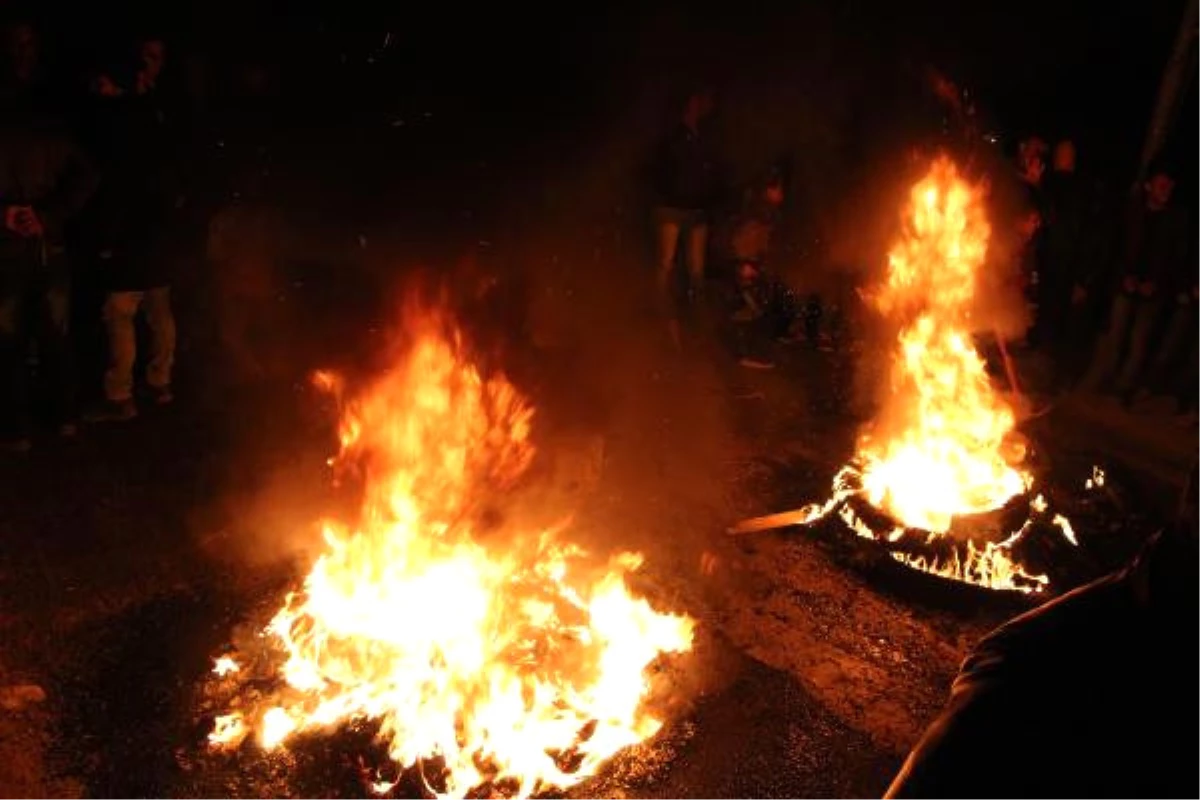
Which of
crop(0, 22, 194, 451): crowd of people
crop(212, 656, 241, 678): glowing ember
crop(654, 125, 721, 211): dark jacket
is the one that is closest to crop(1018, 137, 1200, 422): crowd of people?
crop(654, 125, 721, 211): dark jacket

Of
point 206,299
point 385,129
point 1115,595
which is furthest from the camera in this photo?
point 385,129

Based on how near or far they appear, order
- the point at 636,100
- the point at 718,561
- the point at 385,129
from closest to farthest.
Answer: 1. the point at 718,561
2. the point at 385,129
3. the point at 636,100

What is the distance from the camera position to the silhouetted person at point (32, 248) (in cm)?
651

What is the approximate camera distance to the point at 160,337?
25.4ft

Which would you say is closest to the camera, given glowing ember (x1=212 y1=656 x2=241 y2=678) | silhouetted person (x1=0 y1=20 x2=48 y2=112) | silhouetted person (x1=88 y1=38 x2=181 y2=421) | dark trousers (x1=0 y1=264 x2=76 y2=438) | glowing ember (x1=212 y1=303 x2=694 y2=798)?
glowing ember (x1=212 y1=303 x2=694 y2=798)

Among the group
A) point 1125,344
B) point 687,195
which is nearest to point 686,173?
point 687,195

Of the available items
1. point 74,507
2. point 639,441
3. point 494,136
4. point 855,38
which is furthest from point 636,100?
point 74,507

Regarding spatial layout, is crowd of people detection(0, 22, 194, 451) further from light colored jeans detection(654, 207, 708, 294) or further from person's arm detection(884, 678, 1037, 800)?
person's arm detection(884, 678, 1037, 800)

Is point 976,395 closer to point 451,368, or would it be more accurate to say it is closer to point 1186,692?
point 451,368

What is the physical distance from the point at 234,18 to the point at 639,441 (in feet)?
23.3

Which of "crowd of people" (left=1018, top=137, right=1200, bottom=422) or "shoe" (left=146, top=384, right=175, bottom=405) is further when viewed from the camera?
"crowd of people" (left=1018, top=137, right=1200, bottom=422)

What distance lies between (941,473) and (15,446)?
7356 mm

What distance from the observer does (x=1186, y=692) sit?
5.38 feet

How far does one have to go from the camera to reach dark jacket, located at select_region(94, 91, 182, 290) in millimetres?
7023
